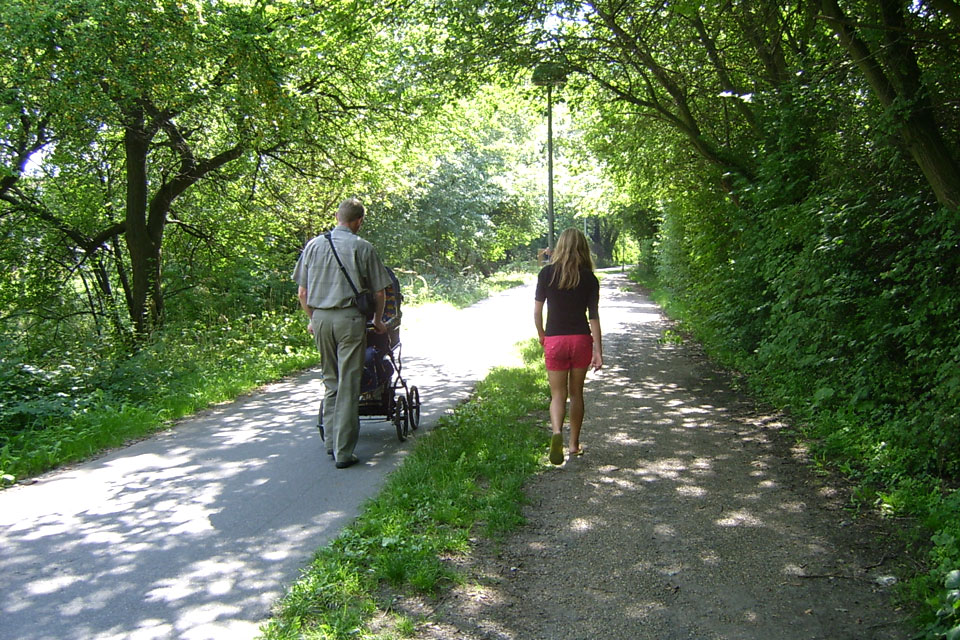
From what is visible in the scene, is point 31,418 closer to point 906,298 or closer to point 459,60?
point 459,60

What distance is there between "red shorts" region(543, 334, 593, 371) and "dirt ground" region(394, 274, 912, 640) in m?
0.91

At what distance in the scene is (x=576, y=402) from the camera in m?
6.46

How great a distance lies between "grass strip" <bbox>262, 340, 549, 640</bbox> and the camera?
360cm

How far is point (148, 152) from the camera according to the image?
1381 cm

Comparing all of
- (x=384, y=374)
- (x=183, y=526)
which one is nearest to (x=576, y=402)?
(x=384, y=374)

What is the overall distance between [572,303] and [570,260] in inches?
14.6

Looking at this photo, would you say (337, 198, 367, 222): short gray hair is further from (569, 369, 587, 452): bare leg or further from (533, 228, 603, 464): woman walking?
(569, 369, 587, 452): bare leg

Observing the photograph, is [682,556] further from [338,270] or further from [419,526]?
[338,270]

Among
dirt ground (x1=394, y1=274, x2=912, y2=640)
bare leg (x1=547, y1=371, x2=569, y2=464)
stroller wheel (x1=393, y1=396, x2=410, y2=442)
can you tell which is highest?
bare leg (x1=547, y1=371, x2=569, y2=464)

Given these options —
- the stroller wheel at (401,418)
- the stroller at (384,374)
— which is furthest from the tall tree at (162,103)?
the stroller wheel at (401,418)

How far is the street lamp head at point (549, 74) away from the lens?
36.4 feet

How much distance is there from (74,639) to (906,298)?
20.2 ft

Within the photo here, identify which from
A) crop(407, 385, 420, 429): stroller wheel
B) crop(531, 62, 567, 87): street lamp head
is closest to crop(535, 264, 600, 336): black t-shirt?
crop(407, 385, 420, 429): stroller wheel

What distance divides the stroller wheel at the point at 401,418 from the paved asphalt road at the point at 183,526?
142 mm
